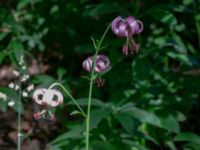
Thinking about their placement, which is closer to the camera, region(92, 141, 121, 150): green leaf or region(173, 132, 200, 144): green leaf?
region(92, 141, 121, 150): green leaf

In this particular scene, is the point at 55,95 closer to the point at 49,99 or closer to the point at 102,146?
the point at 49,99

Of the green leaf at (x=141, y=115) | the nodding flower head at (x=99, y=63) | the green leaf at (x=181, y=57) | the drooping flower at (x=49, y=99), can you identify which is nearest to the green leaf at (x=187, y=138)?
the green leaf at (x=141, y=115)

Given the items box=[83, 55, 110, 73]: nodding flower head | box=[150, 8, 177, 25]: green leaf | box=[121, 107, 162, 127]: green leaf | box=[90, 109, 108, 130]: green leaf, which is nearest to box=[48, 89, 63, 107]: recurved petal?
box=[83, 55, 110, 73]: nodding flower head

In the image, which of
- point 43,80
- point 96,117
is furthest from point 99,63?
point 43,80

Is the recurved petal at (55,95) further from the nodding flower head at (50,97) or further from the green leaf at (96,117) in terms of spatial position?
the green leaf at (96,117)

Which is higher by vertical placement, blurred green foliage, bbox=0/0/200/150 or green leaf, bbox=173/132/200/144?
blurred green foliage, bbox=0/0/200/150

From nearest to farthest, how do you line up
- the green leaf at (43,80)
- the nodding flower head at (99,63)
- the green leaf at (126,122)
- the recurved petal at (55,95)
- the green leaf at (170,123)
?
the recurved petal at (55,95), the nodding flower head at (99,63), the green leaf at (126,122), the green leaf at (170,123), the green leaf at (43,80)

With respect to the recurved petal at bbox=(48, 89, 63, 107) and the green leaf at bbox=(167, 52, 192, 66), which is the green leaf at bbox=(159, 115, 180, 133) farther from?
the recurved petal at bbox=(48, 89, 63, 107)

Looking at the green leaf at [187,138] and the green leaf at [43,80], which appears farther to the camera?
the green leaf at [43,80]

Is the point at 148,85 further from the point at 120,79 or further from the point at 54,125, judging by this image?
the point at 54,125
